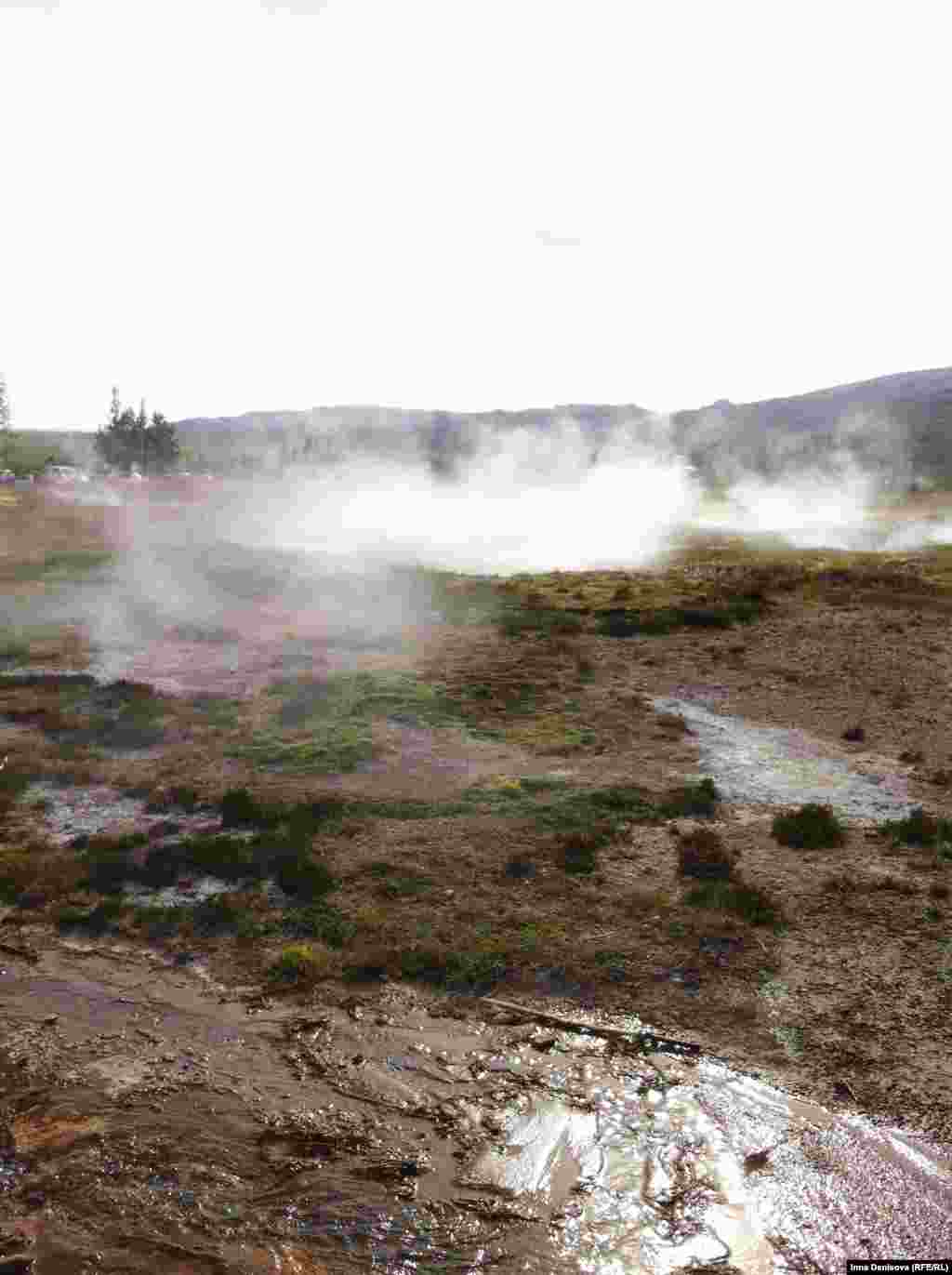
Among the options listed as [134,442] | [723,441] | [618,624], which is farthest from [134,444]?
[723,441]

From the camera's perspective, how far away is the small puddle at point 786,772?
14.3 meters

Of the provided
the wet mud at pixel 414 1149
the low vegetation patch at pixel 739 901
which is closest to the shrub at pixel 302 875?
the wet mud at pixel 414 1149

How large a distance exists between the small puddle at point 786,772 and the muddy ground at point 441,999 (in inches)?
5.9

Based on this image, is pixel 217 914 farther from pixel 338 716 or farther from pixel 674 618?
pixel 674 618

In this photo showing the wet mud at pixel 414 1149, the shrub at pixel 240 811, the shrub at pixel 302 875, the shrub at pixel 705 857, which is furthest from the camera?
the shrub at pixel 240 811

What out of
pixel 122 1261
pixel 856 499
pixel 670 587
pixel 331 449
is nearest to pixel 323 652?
pixel 670 587

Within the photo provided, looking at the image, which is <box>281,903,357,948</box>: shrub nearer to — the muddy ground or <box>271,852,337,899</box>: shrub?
the muddy ground

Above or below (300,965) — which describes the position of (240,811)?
above

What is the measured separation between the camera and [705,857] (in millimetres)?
12031

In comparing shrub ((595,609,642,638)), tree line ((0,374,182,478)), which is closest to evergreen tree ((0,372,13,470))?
tree line ((0,374,182,478))

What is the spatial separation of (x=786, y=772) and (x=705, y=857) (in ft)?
14.6

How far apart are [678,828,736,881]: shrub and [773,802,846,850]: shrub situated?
102cm

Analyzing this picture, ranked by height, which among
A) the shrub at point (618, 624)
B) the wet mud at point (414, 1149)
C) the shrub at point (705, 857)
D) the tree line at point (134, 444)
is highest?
the tree line at point (134, 444)

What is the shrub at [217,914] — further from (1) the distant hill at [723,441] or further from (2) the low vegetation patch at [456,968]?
(1) the distant hill at [723,441]
